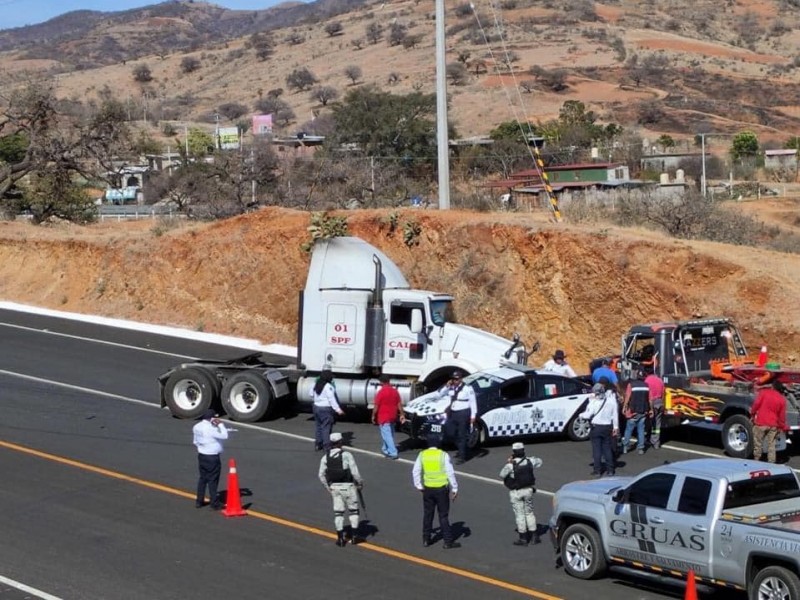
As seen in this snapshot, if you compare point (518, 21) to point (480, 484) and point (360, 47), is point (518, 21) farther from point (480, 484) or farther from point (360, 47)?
point (480, 484)

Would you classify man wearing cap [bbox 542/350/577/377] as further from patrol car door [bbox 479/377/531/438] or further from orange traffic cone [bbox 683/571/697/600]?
orange traffic cone [bbox 683/571/697/600]

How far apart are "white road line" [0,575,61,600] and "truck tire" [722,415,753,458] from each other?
11.9m

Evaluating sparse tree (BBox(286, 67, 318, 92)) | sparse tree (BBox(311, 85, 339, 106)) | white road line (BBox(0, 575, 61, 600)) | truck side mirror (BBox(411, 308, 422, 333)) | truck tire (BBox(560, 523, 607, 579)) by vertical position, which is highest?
sparse tree (BBox(286, 67, 318, 92))

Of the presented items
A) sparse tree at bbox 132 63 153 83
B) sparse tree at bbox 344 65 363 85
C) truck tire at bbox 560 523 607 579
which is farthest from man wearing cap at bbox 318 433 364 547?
sparse tree at bbox 132 63 153 83

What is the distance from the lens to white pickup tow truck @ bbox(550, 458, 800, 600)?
37.9ft

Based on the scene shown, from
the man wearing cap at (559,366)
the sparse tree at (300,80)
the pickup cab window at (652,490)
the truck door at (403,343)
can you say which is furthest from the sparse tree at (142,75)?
the pickup cab window at (652,490)

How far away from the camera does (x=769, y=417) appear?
63.0 feet

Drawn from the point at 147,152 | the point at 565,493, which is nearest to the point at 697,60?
the point at 147,152

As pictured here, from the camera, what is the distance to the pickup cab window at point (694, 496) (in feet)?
40.8

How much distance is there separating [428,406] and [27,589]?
8.88 metres

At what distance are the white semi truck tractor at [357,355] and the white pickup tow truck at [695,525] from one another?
30.6 feet

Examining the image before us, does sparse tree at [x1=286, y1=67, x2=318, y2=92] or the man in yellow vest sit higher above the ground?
sparse tree at [x1=286, y1=67, x2=318, y2=92]

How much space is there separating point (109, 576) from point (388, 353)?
10405mm

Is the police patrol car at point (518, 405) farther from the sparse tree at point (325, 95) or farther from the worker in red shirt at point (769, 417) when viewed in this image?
the sparse tree at point (325, 95)
